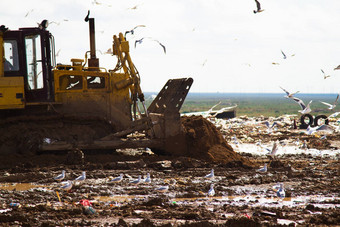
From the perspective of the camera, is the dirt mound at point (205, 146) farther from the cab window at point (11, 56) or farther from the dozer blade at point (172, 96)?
the cab window at point (11, 56)

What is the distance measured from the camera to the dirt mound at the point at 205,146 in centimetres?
1245

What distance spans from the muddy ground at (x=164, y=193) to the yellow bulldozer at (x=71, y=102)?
1.31 feet

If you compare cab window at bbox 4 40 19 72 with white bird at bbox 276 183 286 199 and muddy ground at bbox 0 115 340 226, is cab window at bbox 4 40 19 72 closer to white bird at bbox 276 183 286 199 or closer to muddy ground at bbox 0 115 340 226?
muddy ground at bbox 0 115 340 226

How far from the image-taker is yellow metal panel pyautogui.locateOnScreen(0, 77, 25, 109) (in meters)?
11.3

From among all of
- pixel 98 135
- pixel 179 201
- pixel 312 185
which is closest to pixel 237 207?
pixel 179 201

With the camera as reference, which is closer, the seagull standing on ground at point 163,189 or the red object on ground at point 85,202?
the red object on ground at point 85,202

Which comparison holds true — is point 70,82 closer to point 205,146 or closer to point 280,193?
point 205,146

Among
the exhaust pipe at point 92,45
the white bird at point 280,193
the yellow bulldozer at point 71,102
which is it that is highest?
the exhaust pipe at point 92,45

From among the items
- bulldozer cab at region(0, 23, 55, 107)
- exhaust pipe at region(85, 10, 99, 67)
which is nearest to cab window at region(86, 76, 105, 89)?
exhaust pipe at region(85, 10, 99, 67)

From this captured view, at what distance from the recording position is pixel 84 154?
12.0 meters

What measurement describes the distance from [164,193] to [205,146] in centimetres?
424

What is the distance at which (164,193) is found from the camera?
8484mm

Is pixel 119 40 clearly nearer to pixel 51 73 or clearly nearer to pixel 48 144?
pixel 51 73

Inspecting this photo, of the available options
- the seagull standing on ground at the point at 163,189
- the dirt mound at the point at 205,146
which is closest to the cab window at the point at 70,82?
the dirt mound at the point at 205,146
